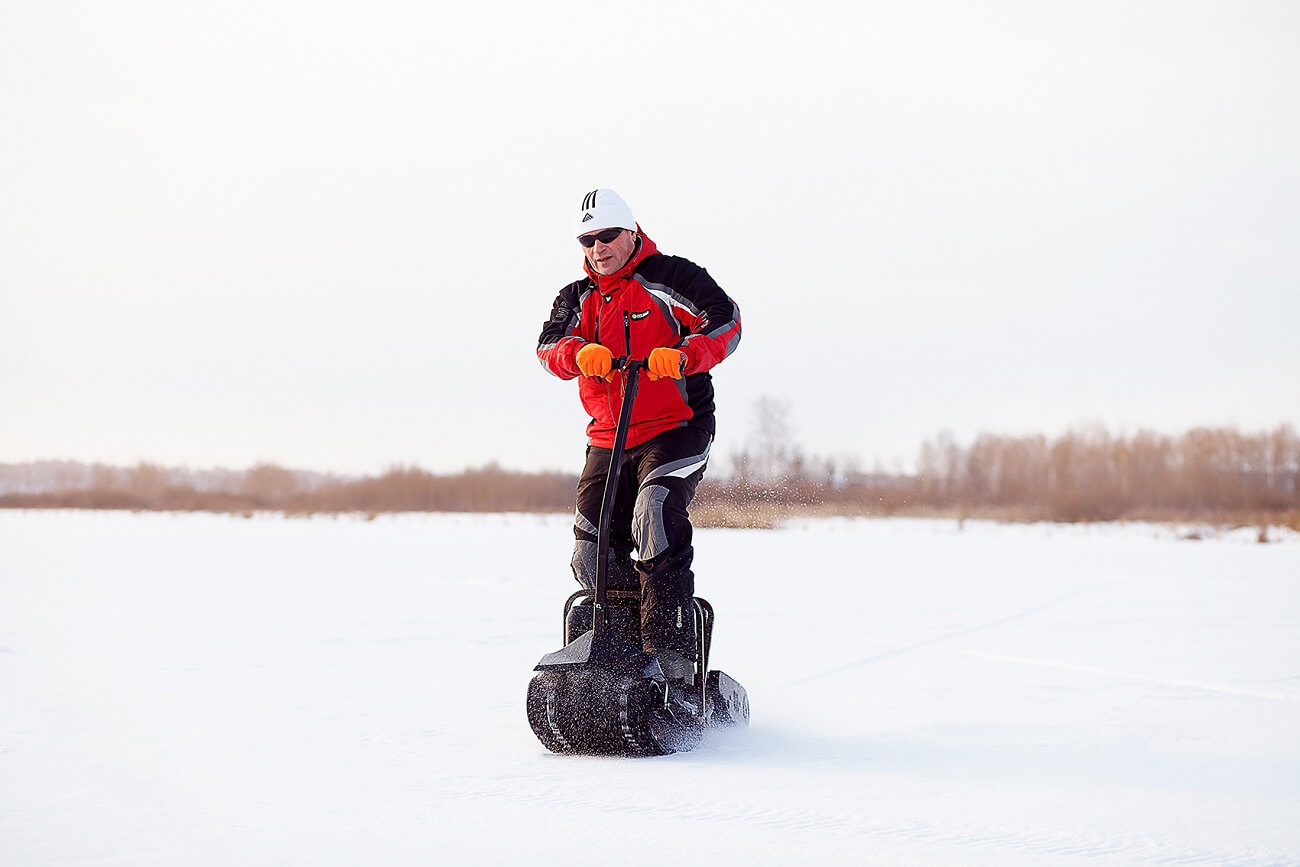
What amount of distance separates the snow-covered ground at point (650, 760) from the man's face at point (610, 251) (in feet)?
4.86

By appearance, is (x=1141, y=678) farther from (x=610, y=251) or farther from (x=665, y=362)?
(x=610, y=251)

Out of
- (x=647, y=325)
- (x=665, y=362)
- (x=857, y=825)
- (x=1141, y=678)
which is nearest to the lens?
(x=857, y=825)

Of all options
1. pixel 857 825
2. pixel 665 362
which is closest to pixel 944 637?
pixel 665 362

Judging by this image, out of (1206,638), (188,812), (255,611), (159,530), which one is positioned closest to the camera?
(188,812)

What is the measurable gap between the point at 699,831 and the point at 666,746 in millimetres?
877

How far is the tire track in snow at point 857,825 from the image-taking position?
2.33 meters

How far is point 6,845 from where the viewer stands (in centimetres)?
232

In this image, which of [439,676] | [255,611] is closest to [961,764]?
[439,676]

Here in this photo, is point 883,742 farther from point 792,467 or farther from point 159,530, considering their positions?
point 159,530

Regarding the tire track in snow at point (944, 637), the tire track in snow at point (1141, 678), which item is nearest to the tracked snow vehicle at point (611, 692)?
the tire track in snow at point (944, 637)

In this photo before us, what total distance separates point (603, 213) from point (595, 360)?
48 centimetres

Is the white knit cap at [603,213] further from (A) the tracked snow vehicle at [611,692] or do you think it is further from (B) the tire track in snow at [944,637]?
(B) the tire track in snow at [944,637]

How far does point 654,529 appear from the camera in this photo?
3.49 meters

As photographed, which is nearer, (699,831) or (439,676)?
(699,831)
